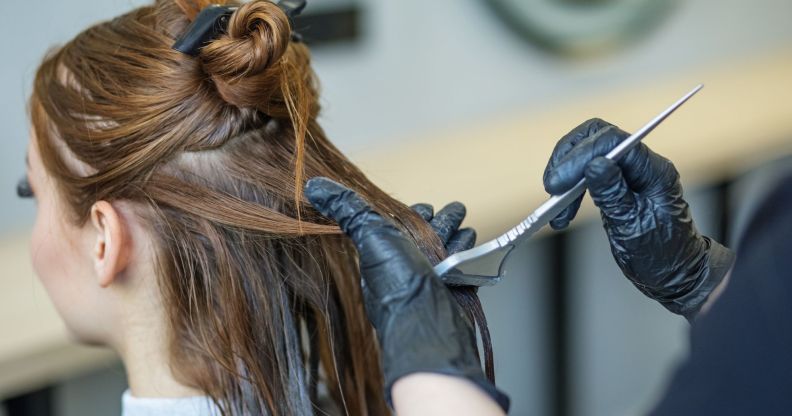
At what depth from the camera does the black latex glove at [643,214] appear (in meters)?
0.90

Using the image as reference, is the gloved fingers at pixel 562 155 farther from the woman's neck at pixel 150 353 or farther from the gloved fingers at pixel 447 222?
the woman's neck at pixel 150 353

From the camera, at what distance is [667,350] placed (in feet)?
10.3

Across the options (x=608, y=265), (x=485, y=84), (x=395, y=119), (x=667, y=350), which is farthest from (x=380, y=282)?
(x=667, y=350)

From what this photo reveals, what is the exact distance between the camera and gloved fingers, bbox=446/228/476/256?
1044 mm

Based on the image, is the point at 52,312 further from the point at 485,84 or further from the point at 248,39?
the point at 485,84

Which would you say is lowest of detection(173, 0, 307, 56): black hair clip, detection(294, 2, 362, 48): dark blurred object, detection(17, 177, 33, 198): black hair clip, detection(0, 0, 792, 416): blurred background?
detection(0, 0, 792, 416): blurred background

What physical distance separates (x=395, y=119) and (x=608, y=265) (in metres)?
0.95

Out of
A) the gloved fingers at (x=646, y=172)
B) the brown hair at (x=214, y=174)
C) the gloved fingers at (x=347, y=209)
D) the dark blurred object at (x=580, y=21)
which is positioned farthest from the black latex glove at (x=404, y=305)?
the dark blurred object at (x=580, y=21)

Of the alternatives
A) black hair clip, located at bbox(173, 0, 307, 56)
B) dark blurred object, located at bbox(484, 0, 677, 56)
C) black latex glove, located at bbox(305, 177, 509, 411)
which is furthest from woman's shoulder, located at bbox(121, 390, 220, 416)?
dark blurred object, located at bbox(484, 0, 677, 56)

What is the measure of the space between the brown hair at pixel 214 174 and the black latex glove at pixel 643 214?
169 millimetres

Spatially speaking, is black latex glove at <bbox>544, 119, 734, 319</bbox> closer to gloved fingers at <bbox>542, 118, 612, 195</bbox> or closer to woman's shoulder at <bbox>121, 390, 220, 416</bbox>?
gloved fingers at <bbox>542, 118, 612, 195</bbox>

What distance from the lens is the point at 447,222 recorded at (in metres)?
1.07

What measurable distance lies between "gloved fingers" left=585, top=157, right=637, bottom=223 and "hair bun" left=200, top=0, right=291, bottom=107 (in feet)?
1.13

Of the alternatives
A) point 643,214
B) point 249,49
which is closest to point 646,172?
point 643,214
